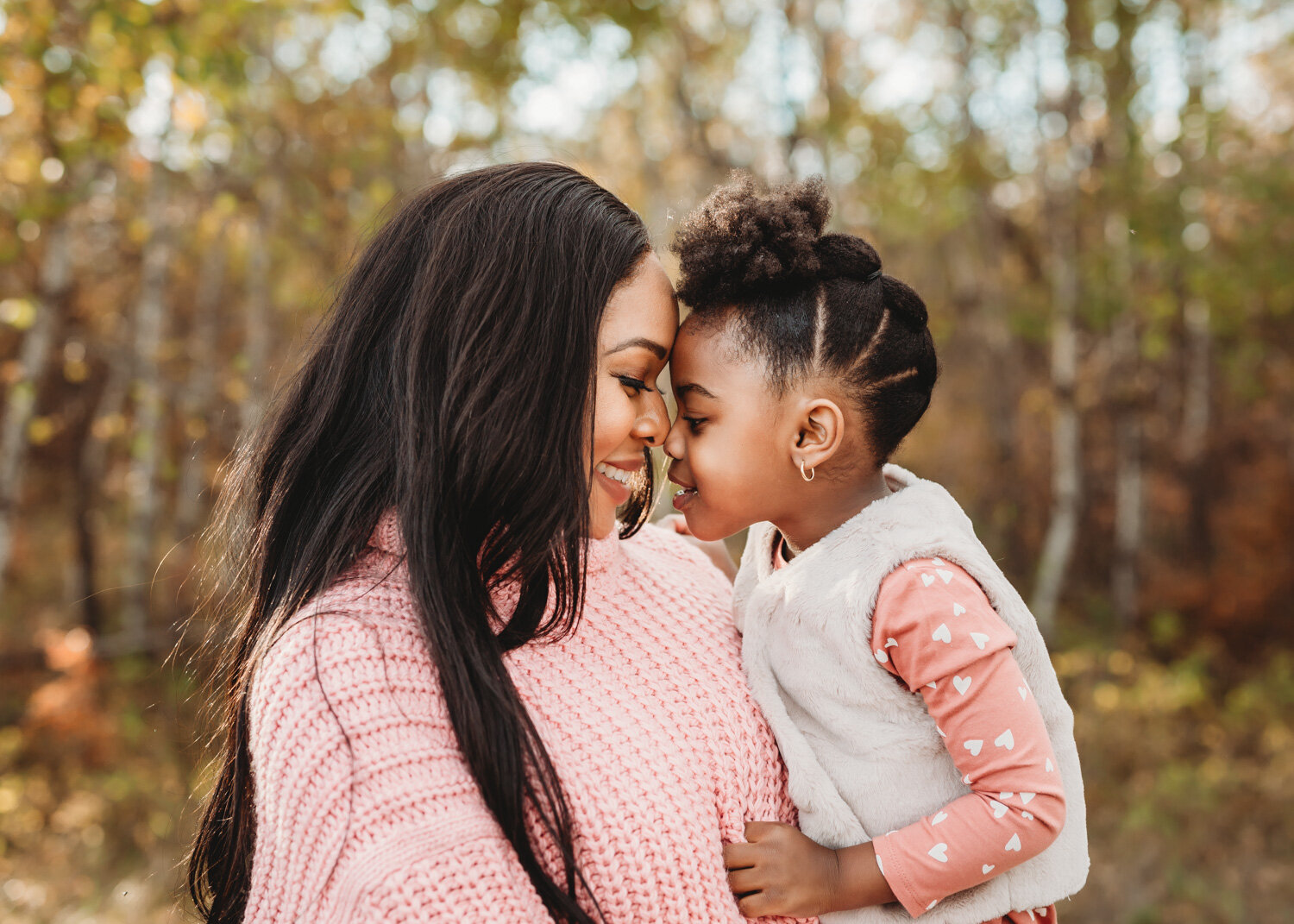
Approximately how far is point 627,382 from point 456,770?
748 millimetres

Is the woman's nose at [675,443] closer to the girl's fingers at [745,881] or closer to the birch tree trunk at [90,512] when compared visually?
the girl's fingers at [745,881]

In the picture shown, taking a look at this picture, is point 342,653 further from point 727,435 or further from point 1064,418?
point 1064,418

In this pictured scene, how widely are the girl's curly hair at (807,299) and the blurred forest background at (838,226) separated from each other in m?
0.52

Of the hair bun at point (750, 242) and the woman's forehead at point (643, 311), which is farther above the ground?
the hair bun at point (750, 242)

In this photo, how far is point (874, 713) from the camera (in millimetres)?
1654

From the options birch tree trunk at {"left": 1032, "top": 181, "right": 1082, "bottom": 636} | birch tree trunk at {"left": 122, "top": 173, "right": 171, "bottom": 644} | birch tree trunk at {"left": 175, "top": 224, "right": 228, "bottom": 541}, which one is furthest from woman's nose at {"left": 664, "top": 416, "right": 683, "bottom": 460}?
birch tree trunk at {"left": 1032, "top": 181, "right": 1082, "bottom": 636}

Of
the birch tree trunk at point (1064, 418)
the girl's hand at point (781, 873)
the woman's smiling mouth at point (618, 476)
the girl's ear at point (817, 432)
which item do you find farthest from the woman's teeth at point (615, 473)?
the birch tree trunk at point (1064, 418)

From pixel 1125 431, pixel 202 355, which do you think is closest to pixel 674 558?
pixel 202 355

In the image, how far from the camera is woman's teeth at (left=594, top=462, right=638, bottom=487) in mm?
1788

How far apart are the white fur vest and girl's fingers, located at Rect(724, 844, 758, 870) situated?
158 millimetres

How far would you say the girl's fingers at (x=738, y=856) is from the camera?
4.92ft

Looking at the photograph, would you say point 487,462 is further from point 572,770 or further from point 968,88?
point 968,88

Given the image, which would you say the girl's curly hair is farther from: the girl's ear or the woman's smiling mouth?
the woman's smiling mouth

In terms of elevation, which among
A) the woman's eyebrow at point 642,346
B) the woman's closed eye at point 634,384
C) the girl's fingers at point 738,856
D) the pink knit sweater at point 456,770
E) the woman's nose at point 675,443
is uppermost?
the woman's eyebrow at point 642,346
